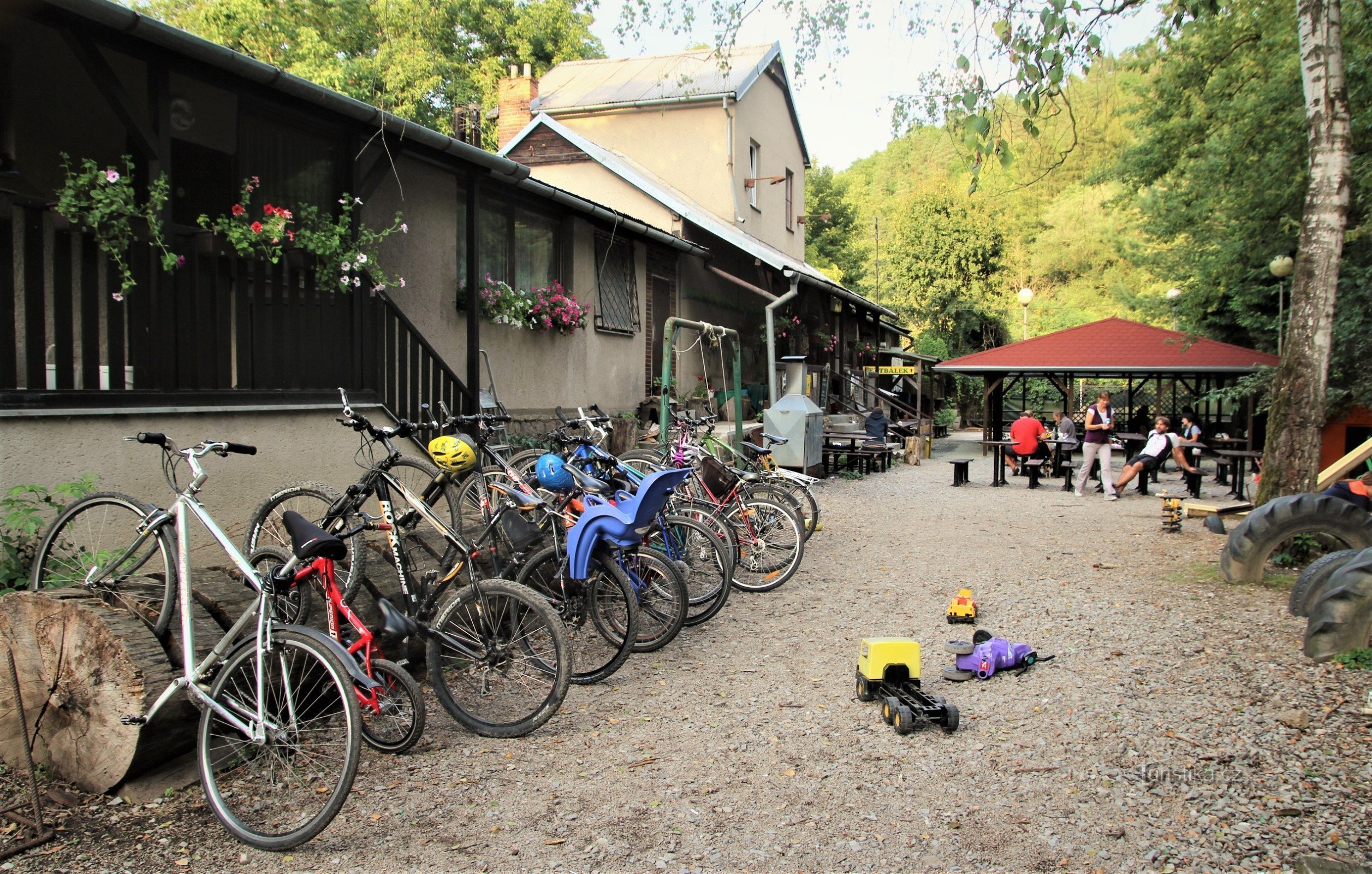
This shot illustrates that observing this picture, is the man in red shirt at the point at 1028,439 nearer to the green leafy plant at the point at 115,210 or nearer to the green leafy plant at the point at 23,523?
the green leafy plant at the point at 115,210

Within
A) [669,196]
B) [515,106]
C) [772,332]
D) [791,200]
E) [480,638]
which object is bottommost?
[480,638]

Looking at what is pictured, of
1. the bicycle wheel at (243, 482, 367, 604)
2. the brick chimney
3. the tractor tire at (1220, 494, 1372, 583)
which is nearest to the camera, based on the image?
the bicycle wheel at (243, 482, 367, 604)

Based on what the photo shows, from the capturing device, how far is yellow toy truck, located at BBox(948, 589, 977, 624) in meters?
6.24

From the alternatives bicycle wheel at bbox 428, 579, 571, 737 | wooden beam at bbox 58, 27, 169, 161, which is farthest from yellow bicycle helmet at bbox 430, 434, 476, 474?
wooden beam at bbox 58, 27, 169, 161

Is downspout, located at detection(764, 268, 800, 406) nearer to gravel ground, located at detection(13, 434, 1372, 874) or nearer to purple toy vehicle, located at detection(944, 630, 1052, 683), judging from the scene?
gravel ground, located at detection(13, 434, 1372, 874)

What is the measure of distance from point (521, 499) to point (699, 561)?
156cm

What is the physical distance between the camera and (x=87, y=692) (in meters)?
3.54

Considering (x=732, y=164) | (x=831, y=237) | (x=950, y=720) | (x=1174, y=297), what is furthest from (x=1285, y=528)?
(x=831, y=237)

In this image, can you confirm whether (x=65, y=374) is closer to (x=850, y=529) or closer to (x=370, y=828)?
(x=370, y=828)

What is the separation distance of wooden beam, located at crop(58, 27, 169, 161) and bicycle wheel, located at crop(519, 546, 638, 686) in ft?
11.6

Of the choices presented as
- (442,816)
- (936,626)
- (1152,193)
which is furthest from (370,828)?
(1152,193)

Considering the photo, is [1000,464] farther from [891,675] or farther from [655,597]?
[891,675]

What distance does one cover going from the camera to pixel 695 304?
618 inches

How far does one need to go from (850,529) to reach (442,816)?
7.57 metres
